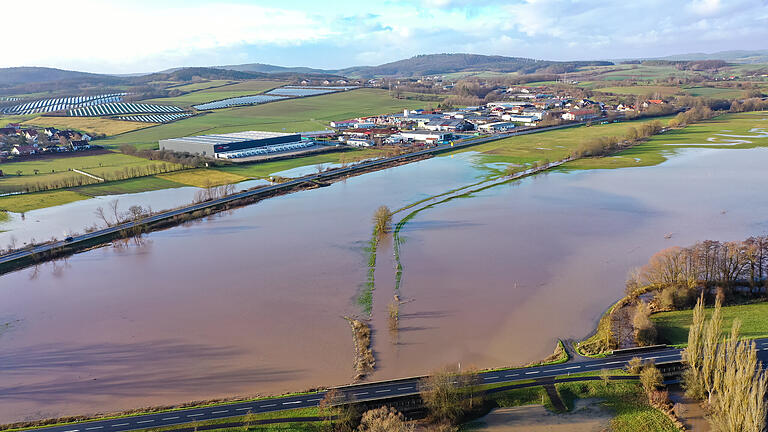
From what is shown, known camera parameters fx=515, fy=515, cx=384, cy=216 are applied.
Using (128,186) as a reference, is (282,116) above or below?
above

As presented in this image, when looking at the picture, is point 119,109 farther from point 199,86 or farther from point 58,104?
point 199,86

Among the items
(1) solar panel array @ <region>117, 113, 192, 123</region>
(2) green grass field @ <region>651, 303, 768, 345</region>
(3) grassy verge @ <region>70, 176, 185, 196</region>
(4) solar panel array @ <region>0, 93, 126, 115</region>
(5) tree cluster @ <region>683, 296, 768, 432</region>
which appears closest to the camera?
(5) tree cluster @ <region>683, 296, 768, 432</region>

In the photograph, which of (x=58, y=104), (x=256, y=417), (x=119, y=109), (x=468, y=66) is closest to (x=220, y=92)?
(x=119, y=109)

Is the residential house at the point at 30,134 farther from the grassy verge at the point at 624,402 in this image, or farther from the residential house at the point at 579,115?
the residential house at the point at 579,115

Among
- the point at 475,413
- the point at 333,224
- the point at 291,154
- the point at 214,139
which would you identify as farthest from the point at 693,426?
the point at 214,139

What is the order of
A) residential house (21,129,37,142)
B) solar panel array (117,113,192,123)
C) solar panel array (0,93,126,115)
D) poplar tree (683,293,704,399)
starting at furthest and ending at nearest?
solar panel array (0,93,126,115) → solar panel array (117,113,192,123) → residential house (21,129,37,142) → poplar tree (683,293,704,399)

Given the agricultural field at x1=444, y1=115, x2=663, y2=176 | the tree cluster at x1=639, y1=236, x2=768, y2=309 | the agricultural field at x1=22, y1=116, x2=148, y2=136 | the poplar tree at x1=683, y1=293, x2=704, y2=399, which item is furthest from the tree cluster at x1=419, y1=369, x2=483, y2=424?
the agricultural field at x1=22, y1=116, x2=148, y2=136

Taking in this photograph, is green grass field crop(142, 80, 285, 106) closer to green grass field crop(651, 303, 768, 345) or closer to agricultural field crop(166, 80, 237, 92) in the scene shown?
agricultural field crop(166, 80, 237, 92)
